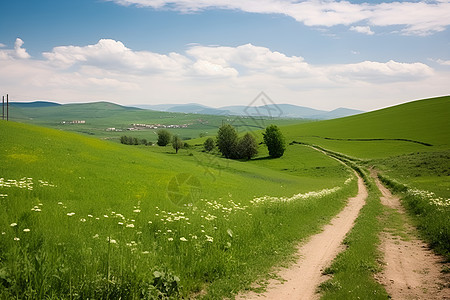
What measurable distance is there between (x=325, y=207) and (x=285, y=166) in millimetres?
54665

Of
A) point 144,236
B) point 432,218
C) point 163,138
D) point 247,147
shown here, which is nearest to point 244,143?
point 247,147

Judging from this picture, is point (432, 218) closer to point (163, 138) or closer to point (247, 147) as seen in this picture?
point (247, 147)

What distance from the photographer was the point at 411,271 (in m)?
10.2

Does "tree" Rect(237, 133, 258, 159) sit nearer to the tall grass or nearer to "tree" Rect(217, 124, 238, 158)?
"tree" Rect(217, 124, 238, 158)

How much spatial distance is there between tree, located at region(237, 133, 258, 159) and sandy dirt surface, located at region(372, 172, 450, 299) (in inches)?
3136

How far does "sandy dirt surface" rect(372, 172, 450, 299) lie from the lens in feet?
27.8

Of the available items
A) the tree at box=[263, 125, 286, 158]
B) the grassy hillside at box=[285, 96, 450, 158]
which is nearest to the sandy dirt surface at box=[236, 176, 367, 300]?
the grassy hillside at box=[285, 96, 450, 158]

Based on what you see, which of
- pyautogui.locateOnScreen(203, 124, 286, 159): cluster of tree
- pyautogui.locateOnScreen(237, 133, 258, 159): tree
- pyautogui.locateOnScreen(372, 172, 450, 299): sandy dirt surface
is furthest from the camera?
pyautogui.locateOnScreen(237, 133, 258, 159): tree

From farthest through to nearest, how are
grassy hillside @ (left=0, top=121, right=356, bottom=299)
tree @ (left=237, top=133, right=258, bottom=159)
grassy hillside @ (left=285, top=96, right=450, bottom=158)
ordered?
tree @ (left=237, top=133, right=258, bottom=159)
grassy hillside @ (left=285, top=96, right=450, bottom=158)
grassy hillside @ (left=0, top=121, right=356, bottom=299)

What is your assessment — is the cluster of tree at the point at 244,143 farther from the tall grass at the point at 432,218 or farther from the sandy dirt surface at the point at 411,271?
the sandy dirt surface at the point at 411,271

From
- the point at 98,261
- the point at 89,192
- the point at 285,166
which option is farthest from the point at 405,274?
the point at 285,166

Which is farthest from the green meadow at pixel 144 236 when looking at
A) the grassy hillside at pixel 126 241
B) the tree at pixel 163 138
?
the tree at pixel 163 138

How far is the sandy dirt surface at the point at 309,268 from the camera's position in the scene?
8.33 m

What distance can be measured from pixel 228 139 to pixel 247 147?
7216 mm
